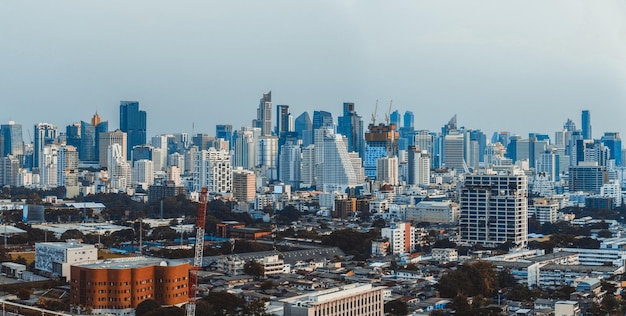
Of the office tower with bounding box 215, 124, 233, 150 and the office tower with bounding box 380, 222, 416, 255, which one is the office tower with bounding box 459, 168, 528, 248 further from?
the office tower with bounding box 215, 124, 233, 150

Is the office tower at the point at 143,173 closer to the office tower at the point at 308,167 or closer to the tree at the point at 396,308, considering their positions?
the office tower at the point at 308,167

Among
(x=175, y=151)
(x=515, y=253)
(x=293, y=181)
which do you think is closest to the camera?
(x=515, y=253)

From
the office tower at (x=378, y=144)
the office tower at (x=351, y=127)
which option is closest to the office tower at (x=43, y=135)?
the office tower at (x=351, y=127)

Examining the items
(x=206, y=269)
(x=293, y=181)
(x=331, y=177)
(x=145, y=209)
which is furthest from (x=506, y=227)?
(x=293, y=181)

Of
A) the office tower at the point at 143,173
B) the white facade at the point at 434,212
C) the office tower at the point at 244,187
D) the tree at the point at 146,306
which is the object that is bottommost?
the tree at the point at 146,306

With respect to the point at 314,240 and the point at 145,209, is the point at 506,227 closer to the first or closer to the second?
the point at 314,240

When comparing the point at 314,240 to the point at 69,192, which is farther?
the point at 69,192
